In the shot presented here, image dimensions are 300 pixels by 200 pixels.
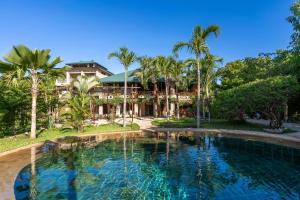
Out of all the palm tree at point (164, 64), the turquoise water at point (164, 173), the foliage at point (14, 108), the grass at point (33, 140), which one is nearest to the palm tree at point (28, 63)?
the grass at point (33, 140)

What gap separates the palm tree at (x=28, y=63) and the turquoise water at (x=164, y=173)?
641 centimetres

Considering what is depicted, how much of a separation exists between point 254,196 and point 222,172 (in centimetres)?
287

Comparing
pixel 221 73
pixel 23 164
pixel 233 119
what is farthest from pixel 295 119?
pixel 23 164

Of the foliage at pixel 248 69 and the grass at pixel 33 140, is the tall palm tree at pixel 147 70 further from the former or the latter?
the grass at pixel 33 140

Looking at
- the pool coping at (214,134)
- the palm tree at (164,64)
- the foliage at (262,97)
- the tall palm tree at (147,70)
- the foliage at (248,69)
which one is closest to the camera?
the pool coping at (214,134)

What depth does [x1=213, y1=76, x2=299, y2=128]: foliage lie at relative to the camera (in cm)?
2056

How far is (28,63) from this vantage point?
59.7 feet

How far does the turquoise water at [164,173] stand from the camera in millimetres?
8508

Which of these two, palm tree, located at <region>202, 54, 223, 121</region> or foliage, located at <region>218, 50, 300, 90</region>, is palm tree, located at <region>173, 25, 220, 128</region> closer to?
palm tree, located at <region>202, 54, 223, 121</region>

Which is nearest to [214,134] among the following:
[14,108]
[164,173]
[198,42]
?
[198,42]

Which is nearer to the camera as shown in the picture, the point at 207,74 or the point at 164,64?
the point at 207,74

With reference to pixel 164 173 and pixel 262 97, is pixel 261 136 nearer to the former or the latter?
pixel 262 97

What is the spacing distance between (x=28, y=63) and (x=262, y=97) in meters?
21.0

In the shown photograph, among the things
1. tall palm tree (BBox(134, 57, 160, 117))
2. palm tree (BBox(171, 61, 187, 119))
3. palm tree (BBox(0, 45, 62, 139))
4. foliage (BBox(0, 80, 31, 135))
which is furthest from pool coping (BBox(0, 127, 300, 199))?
tall palm tree (BBox(134, 57, 160, 117))
